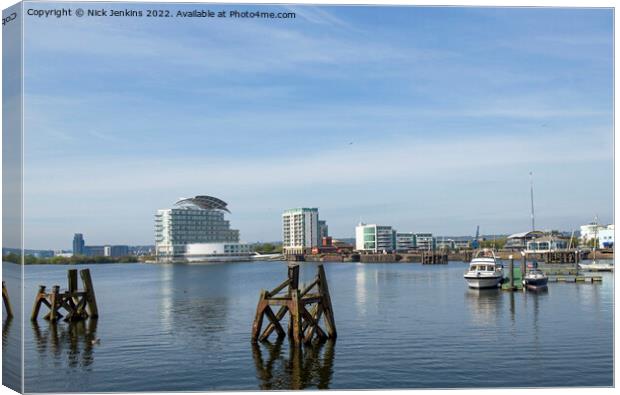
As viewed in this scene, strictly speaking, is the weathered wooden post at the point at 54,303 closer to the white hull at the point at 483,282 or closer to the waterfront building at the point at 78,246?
the white hull at the point at 483,282

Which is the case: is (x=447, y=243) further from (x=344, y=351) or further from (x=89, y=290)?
(x=344, y=351)

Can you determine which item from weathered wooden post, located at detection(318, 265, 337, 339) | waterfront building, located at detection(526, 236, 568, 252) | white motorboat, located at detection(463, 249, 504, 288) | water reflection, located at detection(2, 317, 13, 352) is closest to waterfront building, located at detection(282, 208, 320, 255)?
waterfront building, located at detection(526, 236, 568, 252)

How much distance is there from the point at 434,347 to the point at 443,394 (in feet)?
27.3

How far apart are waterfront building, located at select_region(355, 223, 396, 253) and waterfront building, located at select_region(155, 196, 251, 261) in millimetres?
32374

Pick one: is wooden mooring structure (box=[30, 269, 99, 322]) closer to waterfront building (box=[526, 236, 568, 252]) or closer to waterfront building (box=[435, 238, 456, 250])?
waterfront building (box=[526, 236, 568, 252])

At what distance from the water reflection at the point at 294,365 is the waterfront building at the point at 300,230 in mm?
124868

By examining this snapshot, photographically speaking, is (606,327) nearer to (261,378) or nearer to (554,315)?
(554,315)

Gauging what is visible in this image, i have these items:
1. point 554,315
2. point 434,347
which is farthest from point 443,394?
point 554,315

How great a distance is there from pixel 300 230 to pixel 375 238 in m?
23.2

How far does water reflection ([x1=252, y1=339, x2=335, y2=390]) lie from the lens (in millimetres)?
18562

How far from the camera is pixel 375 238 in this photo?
553ft

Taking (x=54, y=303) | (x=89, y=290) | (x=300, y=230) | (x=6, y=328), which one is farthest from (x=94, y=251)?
(x=6, y=328)

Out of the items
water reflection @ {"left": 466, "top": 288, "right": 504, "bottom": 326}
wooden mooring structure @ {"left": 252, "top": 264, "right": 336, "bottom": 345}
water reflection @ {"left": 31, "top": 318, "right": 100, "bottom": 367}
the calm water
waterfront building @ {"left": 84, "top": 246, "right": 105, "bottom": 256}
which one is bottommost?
water reflection @ {"left": 466, "top": 288, "right": 504, "bottom": 326}

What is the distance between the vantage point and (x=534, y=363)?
2036cm
